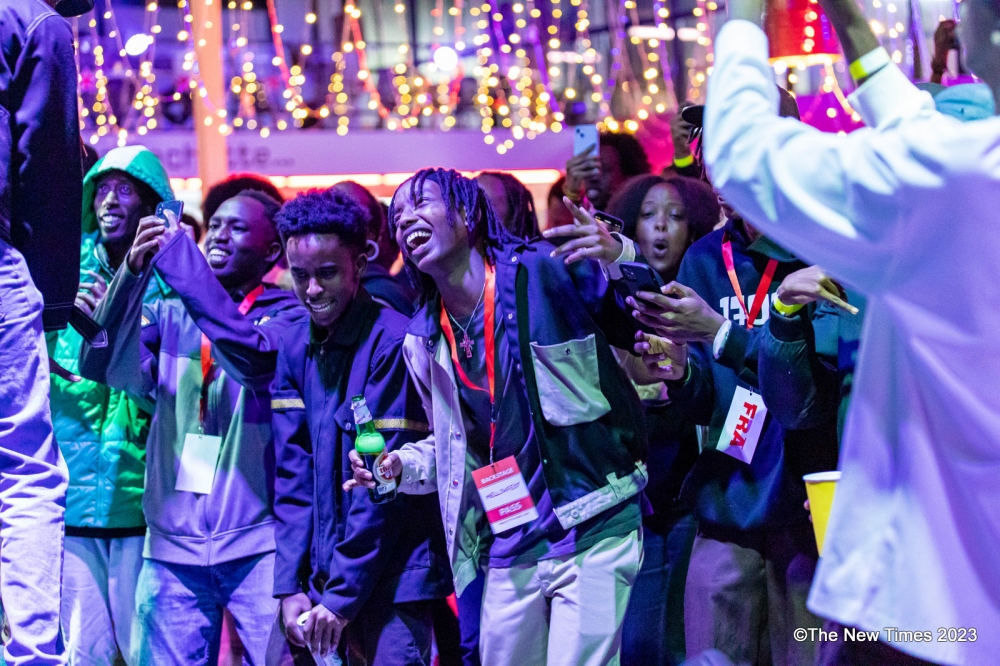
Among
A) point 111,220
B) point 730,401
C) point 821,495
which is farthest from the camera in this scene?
point 111,220

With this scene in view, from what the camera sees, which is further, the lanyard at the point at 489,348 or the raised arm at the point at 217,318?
the raised arm at the point at 217,318

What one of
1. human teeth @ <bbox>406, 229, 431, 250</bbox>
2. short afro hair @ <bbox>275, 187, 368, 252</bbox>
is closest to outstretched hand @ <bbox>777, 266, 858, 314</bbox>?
human teeth @ <bbox>406, 229, 431, 250</bbox>

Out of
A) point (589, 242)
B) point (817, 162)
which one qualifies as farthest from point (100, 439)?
point (817, 162)

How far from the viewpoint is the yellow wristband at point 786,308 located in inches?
97.0

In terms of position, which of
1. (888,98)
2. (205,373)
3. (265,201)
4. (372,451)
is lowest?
(372,451)

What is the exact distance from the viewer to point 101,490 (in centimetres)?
355

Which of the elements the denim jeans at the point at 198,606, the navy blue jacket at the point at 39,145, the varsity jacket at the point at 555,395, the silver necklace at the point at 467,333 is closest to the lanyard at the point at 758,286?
the varsity jacket at the point at 555,395

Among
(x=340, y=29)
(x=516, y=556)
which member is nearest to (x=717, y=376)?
(x=516, y=556)

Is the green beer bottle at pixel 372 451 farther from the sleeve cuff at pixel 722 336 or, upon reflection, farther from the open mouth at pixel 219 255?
the open mouth at pixel 219 255

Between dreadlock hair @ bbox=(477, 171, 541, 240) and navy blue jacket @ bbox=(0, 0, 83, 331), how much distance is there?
180 cm

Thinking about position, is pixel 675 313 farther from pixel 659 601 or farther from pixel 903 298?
pixel 659 601

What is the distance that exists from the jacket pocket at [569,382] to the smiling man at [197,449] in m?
1.01

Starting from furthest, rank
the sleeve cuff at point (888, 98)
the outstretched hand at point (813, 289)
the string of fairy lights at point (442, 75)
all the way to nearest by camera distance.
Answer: the string of fairy lights at point (442, 75)
the outstretched hand at point (813, 289)
the sleeve cuff at point (888, 98)

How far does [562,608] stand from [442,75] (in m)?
12.1
